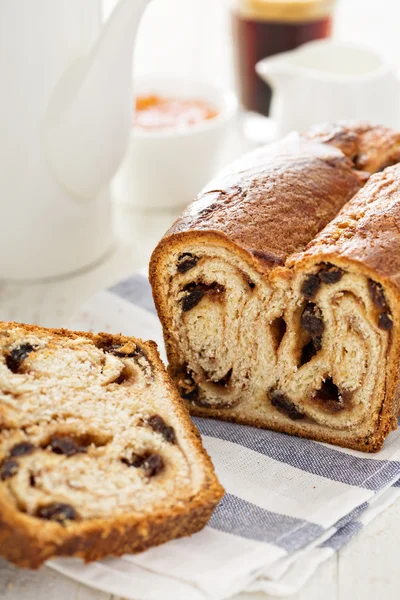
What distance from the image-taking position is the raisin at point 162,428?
8.12ft

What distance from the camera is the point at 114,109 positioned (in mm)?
3443

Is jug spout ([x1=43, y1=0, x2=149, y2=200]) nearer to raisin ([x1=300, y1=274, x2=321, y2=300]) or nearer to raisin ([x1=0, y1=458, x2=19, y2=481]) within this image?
raisin ([x1=300, y1=274, x2=321, y2=300])

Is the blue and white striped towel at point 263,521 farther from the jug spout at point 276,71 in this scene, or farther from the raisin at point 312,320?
the jug spout at point 276,71

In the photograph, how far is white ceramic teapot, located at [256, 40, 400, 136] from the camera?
4.28 m

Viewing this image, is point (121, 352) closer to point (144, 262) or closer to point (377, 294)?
point (377, 294)

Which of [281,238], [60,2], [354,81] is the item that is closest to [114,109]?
[60,2]

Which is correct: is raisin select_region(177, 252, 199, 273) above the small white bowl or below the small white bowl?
above

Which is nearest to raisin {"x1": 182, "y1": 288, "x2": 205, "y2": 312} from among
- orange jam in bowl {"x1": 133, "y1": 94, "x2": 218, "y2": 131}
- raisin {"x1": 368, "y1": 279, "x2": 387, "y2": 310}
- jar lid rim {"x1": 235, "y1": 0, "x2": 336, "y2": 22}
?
raisin {"x1": 368, "y1": 279, "x2": 387, "y2": 310}

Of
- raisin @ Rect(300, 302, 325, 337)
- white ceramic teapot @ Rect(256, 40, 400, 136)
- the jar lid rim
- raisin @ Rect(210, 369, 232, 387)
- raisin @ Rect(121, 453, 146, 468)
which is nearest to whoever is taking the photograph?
raisin @ Rect(121, 453, 146, 468)

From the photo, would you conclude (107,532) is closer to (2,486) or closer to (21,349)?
(2,486)

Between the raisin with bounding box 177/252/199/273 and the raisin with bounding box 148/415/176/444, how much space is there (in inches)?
19.4

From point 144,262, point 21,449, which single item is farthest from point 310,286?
point 144,262

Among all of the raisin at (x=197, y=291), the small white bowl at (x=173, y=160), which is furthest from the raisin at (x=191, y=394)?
the small white bowl at (x=173, y=160)

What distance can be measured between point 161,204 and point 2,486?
2.44 metres
